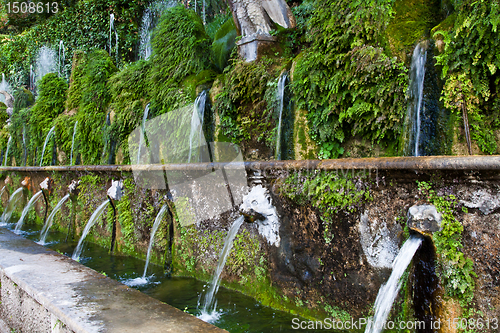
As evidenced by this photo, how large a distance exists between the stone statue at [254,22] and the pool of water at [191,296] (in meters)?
3.89

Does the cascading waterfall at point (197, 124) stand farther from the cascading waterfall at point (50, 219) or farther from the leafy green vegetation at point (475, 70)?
the cascading waterfall at point (50, 219)

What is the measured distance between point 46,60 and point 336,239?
24311mm

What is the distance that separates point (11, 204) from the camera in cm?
1119

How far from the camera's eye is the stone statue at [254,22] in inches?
236

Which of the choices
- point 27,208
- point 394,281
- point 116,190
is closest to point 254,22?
point 116,190

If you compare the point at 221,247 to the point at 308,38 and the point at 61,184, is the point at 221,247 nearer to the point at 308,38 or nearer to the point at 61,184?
the point at 308,38

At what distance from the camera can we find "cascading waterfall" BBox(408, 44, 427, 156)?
3.62 m

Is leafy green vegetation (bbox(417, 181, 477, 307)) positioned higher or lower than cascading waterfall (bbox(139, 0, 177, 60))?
lower

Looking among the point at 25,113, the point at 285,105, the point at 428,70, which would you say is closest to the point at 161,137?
the point at 285,105

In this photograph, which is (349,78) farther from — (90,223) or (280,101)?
(90,223)

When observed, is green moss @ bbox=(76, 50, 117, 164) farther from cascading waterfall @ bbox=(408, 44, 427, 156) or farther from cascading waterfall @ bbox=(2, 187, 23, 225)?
cascading waterfall @ bbox=(408, 44, 427, 156)

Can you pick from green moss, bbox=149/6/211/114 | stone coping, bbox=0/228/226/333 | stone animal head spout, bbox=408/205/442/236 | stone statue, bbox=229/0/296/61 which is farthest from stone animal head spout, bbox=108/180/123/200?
stone animal head spout, bbox=408/205/442/236

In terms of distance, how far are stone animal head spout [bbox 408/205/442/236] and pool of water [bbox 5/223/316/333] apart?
5.28ft

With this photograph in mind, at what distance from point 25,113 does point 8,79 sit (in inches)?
592
